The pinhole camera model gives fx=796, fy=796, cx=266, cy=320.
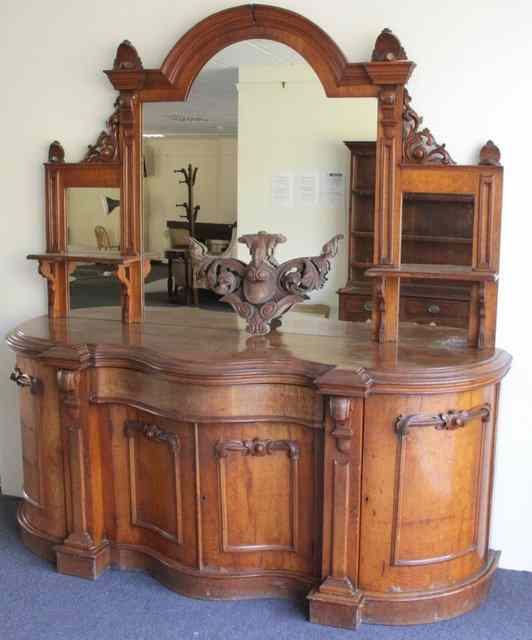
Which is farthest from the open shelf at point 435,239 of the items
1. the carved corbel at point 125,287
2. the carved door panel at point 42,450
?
the carved door panel at point 42,450

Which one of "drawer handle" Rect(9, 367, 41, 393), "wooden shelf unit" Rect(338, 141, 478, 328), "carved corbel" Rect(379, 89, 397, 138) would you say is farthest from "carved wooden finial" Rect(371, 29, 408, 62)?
"drawer handle" Rect(9, 367, 41, 393)

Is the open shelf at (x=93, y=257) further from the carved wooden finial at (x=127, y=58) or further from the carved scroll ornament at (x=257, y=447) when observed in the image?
the carved scroll ornament at (x=257, y=447)

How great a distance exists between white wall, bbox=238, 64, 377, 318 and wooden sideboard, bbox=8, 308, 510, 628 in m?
0.39

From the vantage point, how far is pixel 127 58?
339cm

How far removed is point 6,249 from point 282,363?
5.52ft

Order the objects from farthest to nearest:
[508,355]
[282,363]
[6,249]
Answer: [6,249], [508,355], [282,363]

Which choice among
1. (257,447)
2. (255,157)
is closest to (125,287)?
(255,157)

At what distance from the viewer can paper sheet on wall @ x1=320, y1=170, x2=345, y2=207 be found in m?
3.28

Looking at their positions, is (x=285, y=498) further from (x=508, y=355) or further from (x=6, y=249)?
(x=6, y=249)

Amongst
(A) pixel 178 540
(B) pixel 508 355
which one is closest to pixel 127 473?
(A) pixel 178 540

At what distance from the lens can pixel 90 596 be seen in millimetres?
3100

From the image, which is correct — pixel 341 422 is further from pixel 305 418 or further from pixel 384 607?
pixel 384 607

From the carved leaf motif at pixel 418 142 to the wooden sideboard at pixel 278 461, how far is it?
0.69 meters

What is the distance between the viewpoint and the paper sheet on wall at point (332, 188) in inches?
129
